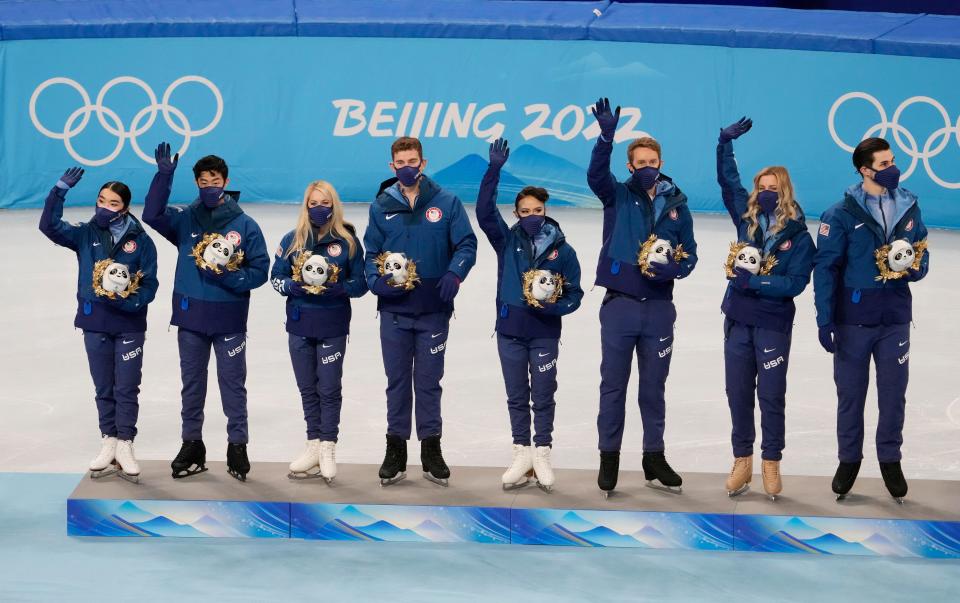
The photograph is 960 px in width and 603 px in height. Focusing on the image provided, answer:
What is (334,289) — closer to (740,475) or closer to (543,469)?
(543,469)

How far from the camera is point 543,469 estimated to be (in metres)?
9.30

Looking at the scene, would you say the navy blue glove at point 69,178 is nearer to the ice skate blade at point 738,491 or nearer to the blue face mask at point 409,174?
the blue face mask at point 409,174

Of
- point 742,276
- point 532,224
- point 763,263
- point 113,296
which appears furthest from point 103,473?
point 763,263

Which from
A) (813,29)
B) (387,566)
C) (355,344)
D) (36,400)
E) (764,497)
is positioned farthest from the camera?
(813,29)

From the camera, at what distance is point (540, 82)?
66.6 ft

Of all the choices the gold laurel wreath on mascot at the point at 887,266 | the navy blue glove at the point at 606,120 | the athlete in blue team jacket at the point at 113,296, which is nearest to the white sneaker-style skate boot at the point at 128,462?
the athlete in blue team jacket at the point at 113,296

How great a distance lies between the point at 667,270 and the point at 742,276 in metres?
0.46

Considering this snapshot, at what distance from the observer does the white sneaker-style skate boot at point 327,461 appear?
9.40m

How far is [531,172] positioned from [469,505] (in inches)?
478

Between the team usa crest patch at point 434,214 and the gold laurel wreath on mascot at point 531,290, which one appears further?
the team usa crest patch at point 434,214

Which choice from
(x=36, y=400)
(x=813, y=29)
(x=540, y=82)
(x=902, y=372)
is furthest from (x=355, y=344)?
(x=813, y=29)

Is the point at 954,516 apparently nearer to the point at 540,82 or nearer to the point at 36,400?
the point at 36,400

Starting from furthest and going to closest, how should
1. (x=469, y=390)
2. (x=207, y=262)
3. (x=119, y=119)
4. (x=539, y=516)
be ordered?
1. (x=119, y=119)
2. (x=469, y=390)
3. (x=207, y=262)
4. (x=539, y=516)

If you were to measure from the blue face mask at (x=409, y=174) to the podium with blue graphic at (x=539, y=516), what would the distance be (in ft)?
6.52
